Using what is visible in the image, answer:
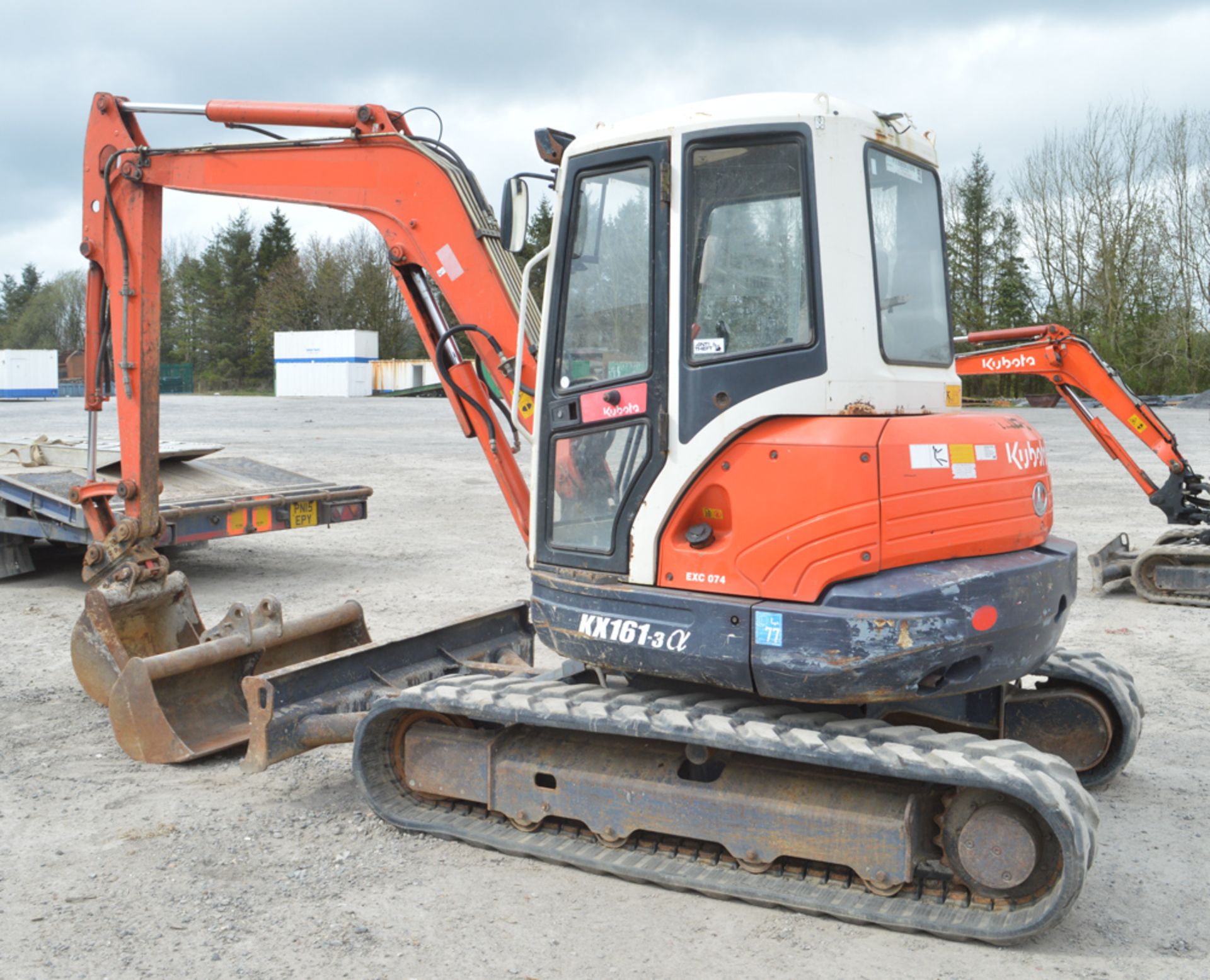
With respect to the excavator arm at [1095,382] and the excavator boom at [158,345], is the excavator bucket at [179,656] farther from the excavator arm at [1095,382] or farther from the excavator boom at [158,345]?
the excavator arm at [1095,382]

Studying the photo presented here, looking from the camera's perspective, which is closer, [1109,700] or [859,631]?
[859,631]

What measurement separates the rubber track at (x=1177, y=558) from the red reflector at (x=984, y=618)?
6.11 m

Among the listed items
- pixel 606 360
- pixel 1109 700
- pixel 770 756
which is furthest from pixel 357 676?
pixel 1109 700

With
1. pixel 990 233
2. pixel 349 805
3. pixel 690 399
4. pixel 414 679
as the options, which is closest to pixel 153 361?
pixel 414 679

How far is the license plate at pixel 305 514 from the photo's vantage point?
32.2 ft

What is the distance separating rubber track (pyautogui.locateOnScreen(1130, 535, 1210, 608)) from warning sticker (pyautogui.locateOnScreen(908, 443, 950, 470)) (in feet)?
20.3

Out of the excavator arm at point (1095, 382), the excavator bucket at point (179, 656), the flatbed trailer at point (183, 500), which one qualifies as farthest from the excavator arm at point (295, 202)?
the excavator arm at point (1095, 382)

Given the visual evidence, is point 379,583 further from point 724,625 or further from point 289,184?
point 724,625

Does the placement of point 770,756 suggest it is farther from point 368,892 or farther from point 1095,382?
point 1095,382

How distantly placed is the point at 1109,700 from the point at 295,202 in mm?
4522

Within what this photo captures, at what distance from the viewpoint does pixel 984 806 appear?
12.8 feet

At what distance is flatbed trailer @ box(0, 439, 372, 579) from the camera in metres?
9.04

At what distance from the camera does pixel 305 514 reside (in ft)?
32.6

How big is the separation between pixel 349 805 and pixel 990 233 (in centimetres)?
4483
